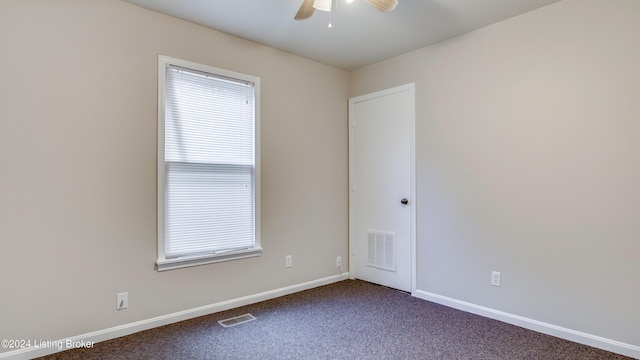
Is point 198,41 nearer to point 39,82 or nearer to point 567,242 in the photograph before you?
point 39,82

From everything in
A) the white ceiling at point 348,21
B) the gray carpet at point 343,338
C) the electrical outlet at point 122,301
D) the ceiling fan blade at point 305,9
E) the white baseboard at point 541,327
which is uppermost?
the white ceiling at point 348,21

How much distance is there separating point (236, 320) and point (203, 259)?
1.95ft

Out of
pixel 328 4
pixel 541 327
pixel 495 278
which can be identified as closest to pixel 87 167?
pixel 328 4

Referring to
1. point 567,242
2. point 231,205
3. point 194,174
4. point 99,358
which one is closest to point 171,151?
point 194,174

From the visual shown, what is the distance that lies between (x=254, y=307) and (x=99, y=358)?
4.18 ft

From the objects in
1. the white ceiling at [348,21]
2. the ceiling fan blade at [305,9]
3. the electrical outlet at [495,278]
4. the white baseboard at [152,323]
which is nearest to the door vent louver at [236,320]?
the white baseboard at [152,323]

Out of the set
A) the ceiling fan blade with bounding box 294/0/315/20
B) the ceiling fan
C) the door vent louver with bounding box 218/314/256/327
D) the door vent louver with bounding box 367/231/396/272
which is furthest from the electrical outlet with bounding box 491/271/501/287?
the ceiling fan blade with bounding box 294/0/315/20

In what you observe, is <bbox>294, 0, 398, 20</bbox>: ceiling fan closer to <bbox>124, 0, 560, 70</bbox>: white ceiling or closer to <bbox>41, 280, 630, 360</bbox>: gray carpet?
<bbox>124, 0, 560, 70</bbox>: white ceiling

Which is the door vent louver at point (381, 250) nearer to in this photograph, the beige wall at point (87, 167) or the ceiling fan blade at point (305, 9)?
the beige wall at point (87, 167)

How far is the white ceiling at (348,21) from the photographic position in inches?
105

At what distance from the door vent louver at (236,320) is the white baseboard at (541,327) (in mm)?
1702

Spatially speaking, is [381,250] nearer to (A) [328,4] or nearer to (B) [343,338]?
(B) [343,338]

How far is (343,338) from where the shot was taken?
259 cm

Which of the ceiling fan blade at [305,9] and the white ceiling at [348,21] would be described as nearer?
the ceiling fan blade at [305,9]
